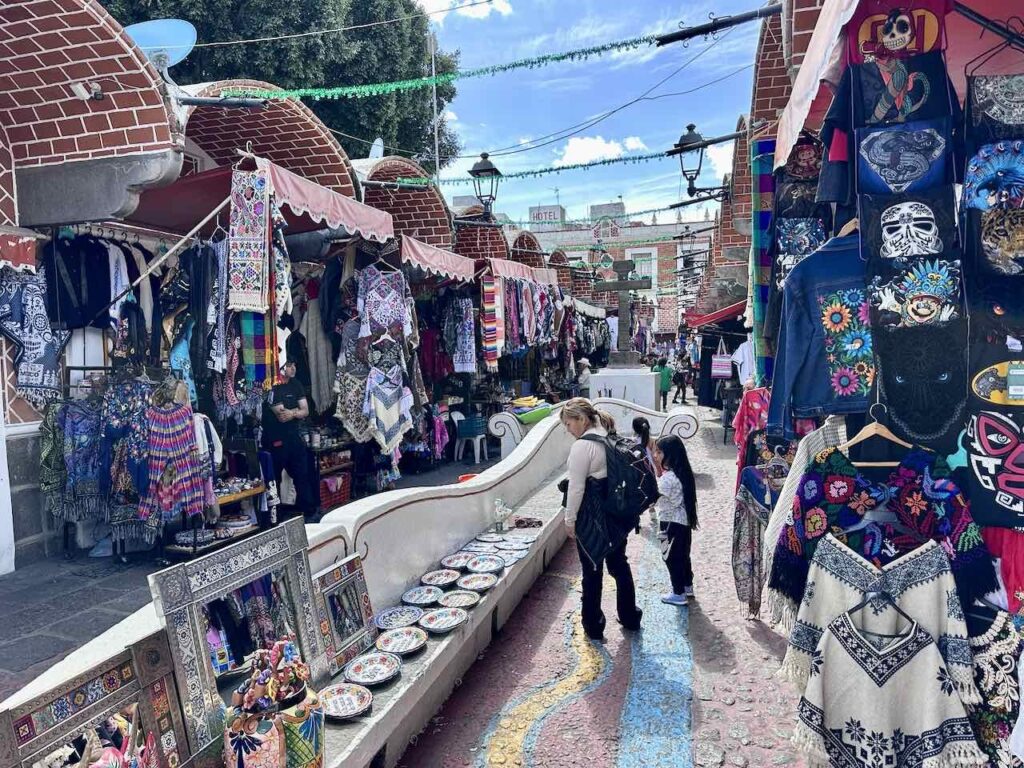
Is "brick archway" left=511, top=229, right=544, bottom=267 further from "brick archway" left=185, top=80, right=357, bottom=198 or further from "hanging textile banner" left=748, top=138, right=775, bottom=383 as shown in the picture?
"hanging textile banner" left=748, top=138, right=775, bottom=383

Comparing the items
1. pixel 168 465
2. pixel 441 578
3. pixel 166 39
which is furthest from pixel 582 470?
pixel 166 39

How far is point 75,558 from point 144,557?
50 cm

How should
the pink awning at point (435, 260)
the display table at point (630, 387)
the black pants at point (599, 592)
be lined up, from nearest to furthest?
the black pants at point (599, 592) → the pink awning at point (435, 260) → the display table at point (630, 387)

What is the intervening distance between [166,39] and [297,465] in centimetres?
397

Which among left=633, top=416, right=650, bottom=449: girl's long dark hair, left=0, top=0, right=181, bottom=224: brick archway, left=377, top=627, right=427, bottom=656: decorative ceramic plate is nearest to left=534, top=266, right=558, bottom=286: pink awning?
left=633, top=416, right=650, bottom=449: girl's long dark hair

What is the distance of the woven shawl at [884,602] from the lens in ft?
7.65

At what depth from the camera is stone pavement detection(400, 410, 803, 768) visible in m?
3.18

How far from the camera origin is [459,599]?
4.08m

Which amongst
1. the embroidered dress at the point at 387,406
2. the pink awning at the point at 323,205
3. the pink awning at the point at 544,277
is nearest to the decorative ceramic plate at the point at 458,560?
the embroidered dress at the point at 387,406

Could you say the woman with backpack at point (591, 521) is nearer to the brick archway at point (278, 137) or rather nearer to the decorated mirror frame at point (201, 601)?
the decorated mirror frame at point (201, 601)

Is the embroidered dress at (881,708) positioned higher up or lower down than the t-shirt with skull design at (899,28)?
lower down

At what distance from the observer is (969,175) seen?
2283mm

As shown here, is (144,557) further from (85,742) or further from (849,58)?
(849,58)

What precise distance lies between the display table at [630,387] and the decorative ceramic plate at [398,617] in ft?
32.2
